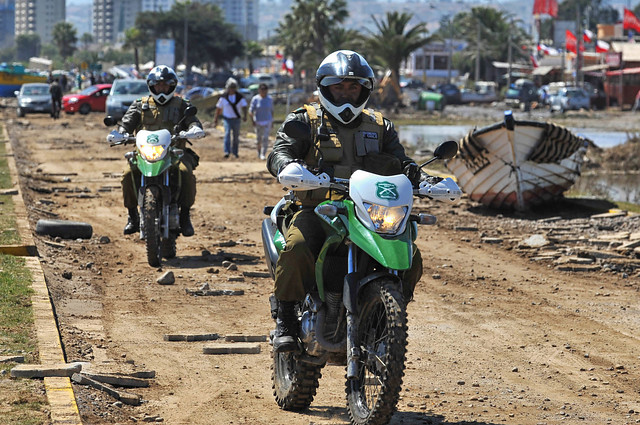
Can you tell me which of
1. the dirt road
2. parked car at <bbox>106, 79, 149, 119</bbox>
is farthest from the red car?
the dirt road

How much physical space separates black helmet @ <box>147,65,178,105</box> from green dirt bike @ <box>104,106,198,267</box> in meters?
0.32

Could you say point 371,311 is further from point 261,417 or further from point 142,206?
point 142,206

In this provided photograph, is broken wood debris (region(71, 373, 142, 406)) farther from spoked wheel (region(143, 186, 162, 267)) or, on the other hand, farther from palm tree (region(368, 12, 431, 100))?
palm tree (region(368, 12, 431, 100))

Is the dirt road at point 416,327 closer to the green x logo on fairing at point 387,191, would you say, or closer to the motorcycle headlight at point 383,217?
the motorcycle headlight at point 383,217

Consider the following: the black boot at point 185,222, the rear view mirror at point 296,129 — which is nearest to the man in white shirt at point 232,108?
the black boot at point 185,222

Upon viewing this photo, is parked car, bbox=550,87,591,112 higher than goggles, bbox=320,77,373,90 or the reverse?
higher

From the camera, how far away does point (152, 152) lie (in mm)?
11422

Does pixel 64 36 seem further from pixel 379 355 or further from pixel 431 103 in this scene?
pixel 379 355

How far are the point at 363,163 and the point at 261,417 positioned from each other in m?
1.55

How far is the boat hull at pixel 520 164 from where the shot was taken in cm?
1739

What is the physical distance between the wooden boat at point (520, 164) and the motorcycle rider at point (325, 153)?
11.1m

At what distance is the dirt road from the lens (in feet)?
21.3

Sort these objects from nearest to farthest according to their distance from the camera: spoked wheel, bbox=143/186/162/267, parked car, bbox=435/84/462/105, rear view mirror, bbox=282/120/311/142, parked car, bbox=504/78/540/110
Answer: rear view mirror, bbox=282/120/311/142, spoked wheel, bbox=143/186/162/267, parked car, bbox=504/78/540/110, parked car, bbox=435/84/462/105

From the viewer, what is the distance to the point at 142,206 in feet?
37.6
